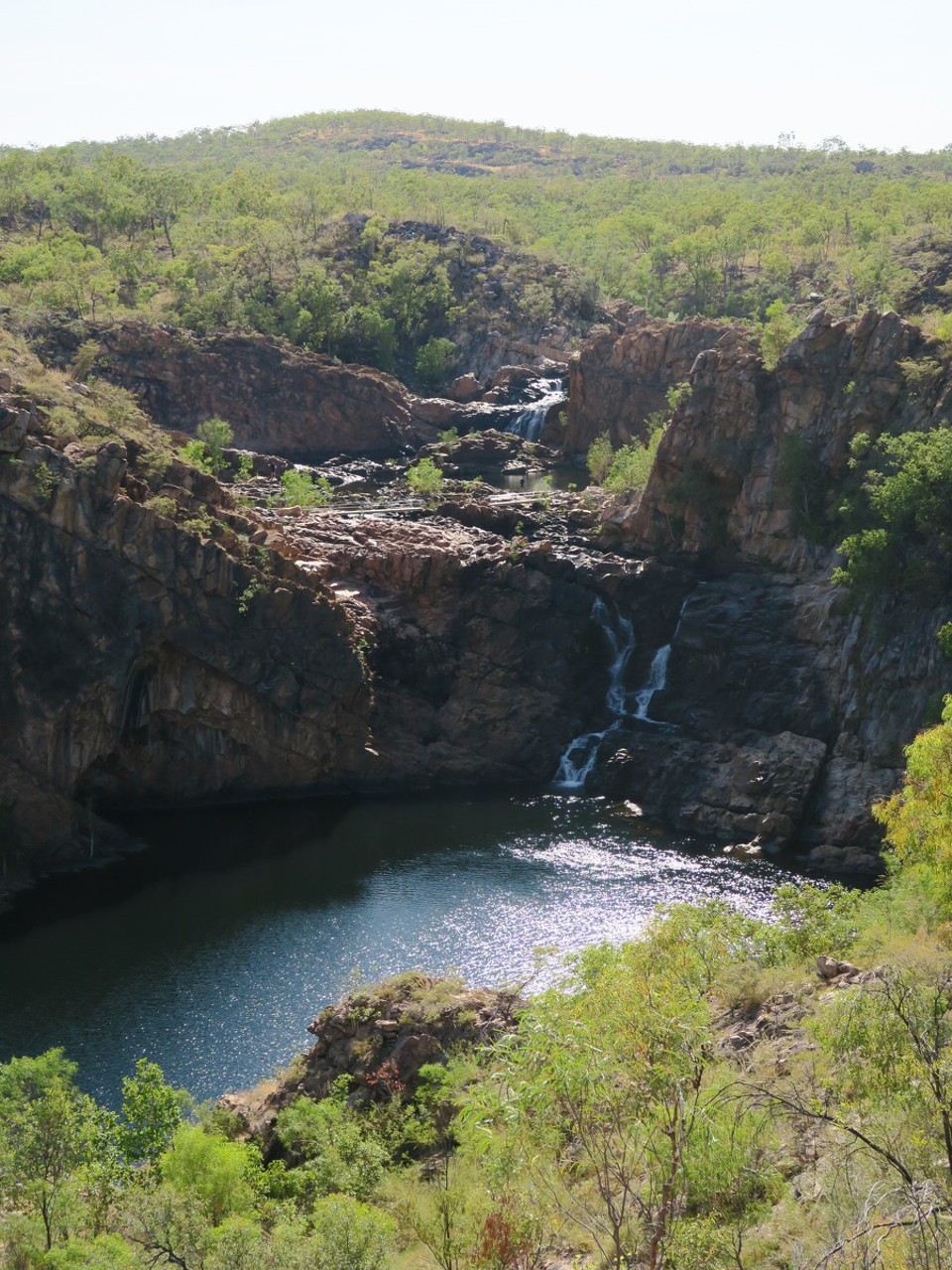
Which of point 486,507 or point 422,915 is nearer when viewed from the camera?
point 422,915

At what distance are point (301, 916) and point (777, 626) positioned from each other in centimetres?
3153

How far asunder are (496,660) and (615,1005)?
54031 millimetres

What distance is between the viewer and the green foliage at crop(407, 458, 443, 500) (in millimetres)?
101812

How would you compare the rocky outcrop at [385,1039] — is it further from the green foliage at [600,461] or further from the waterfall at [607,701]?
the green foliage at [600,461]

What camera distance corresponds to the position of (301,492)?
97438 mm

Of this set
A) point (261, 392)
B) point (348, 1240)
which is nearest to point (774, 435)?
point (261, 392)

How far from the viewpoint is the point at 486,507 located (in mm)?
88250

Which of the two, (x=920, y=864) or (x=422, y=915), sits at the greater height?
(x=920, y=864)

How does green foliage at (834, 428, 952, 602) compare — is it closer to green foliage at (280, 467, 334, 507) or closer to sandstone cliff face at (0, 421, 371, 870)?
sandstone cliff face at (0, 421, 371, 870)

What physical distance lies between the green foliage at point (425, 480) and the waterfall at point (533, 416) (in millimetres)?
22230

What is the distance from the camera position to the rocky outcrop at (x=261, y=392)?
120750mm

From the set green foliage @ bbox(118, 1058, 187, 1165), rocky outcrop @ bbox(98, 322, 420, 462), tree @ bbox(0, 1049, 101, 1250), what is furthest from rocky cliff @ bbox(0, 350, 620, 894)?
rocky outcrop @ bbox(98, 322, 420, 462)

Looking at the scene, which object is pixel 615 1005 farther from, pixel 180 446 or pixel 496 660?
pixel 180 446

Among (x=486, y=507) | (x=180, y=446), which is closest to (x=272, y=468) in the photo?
(x=180, y=446)
